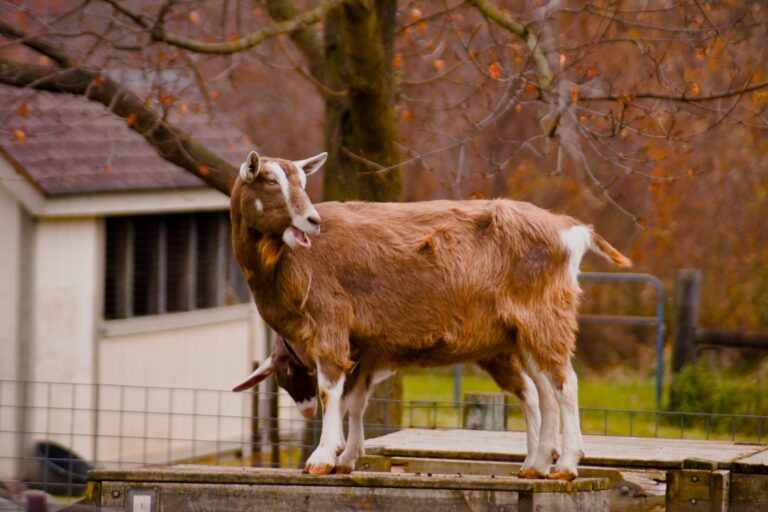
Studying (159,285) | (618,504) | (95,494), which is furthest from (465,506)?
(159,285)

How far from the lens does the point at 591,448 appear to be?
25.9ft

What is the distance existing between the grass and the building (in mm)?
2354

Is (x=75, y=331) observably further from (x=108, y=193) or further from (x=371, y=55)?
(x=371, y=55)

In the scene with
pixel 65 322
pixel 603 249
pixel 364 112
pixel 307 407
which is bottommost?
pixel 307 407

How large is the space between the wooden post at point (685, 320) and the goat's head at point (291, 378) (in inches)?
320

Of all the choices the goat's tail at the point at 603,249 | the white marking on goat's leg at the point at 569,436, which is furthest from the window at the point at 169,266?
the white marking on goat's leg at the point at 569,436

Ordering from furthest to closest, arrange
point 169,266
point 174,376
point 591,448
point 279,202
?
point 169,266 → point 174,376 → point 591,448 → point 279,202

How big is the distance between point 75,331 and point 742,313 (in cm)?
836

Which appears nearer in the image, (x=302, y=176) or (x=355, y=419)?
(x=302, y=176)

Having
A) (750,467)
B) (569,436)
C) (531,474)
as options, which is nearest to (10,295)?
(531,474)

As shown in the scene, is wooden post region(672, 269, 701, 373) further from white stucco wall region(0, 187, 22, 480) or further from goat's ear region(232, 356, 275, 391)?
goat's ear region(232, 356, 275, 391)

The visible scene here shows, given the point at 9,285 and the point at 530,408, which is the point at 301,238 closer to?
the point at 530,408

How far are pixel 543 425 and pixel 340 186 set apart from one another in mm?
3519

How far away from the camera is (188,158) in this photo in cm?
915
